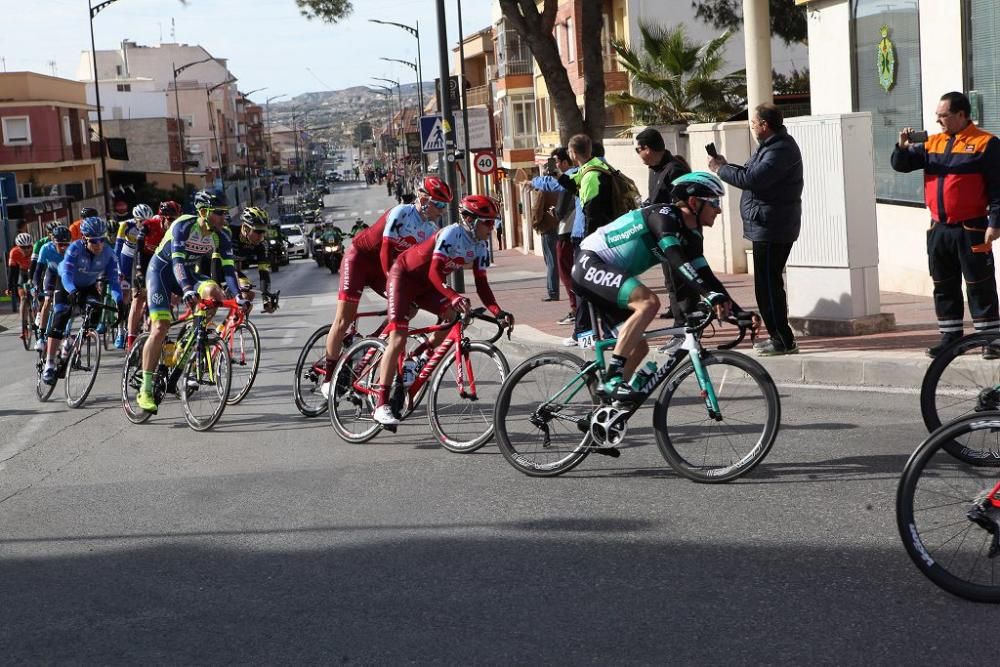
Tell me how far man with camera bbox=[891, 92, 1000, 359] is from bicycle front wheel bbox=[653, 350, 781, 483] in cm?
291

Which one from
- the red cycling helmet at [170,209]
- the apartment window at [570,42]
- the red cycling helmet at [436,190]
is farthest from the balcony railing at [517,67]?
the red cycling helmet at [436,190]

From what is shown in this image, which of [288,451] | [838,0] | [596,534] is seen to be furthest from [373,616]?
[838,0]

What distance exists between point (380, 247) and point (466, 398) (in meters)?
2.10

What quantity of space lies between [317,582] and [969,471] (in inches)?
109

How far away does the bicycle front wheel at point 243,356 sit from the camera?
10.9 metres

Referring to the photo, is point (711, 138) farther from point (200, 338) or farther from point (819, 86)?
point (200, 338)

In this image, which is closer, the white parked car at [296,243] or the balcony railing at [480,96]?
the white parked car at [296,243]

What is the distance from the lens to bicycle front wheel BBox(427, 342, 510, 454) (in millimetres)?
8336

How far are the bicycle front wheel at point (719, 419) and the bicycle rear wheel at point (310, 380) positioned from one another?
3895 millimetres

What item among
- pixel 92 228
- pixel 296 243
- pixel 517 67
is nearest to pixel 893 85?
pixel 92 228

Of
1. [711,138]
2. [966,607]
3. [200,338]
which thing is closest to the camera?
[966,607]

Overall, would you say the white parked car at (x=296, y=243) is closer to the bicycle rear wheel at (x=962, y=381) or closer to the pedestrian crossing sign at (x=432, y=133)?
the pedestrian crossing sign at (x=432, y=133)

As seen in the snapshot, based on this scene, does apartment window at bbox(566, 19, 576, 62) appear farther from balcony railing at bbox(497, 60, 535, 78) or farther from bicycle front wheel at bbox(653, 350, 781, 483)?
bicycle front wheel at bbox(653, 350, 781, 483)

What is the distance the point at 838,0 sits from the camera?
57.9ft
